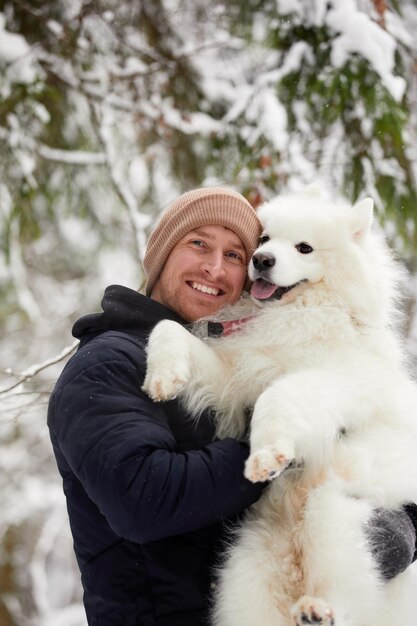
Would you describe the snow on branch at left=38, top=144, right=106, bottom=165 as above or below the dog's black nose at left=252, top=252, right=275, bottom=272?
above

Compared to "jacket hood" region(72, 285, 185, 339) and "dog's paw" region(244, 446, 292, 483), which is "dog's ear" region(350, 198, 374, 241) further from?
"dog's paw" region(244, 446, 292, 483)

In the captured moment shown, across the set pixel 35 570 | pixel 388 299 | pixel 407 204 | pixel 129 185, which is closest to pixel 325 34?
pixel 407 204

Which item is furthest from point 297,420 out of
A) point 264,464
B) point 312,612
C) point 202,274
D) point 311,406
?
Answer: point 202,274

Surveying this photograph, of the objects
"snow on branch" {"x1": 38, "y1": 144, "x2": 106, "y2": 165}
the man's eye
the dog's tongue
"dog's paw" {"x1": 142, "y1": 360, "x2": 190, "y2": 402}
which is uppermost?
"snow on branch" {"x1": 38, "y1": 144, "x2": 106, "y2": 165}

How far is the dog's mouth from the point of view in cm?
251

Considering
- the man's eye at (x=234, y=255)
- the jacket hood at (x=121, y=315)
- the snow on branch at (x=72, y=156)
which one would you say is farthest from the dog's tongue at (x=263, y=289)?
the snow on branch at (x=72, y=156)

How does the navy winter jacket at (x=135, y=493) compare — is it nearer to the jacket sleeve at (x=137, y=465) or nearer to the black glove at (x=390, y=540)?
the jacket sleeve at (x=137, y=465)

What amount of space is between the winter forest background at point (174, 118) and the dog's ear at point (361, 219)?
4.30 ft

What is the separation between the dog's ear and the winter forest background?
1.31 metres

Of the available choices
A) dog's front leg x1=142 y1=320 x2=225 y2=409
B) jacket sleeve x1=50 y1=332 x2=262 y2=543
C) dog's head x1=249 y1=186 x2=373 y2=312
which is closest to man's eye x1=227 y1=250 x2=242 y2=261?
dog's head x1=249 y1=186 x2=373 y2=312

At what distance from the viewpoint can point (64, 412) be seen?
171 centimetres

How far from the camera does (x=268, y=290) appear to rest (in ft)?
8.25

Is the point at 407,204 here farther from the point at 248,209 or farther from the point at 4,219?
the point at 4,219

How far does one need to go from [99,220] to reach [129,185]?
45cm
